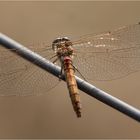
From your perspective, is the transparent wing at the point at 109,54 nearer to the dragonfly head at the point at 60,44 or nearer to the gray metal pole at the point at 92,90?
the dragonfly head at the point at 60,44

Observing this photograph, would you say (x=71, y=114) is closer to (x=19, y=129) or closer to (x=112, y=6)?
(x=19, y=129)

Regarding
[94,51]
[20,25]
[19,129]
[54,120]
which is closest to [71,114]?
[54,120]

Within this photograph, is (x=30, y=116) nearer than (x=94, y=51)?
No

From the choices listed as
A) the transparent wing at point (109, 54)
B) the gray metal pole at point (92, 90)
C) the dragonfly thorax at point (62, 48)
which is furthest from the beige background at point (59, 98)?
the gray metal pole at point (92, 90)

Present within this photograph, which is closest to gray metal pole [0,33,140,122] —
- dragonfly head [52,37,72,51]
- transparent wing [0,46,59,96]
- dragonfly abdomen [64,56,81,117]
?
dragonfly abdomen [64,56,81,117]

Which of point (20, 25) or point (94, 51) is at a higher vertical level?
point (20, 25)

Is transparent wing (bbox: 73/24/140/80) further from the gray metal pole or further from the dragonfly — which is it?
the gray metal pole

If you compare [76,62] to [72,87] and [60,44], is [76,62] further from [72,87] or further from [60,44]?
[72,87]
